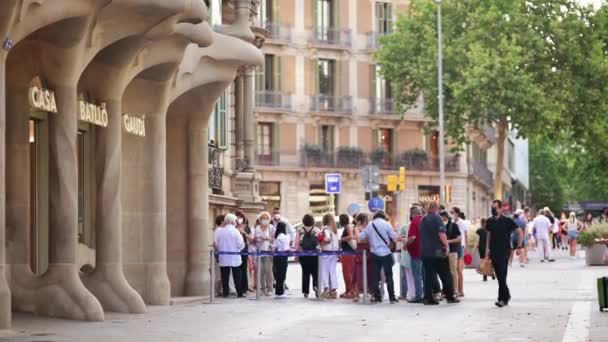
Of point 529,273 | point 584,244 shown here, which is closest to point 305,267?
point 529,273

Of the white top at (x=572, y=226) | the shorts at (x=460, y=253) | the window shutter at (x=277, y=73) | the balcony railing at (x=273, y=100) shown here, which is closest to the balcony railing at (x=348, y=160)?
the balcony railing at (x=273, y=100)

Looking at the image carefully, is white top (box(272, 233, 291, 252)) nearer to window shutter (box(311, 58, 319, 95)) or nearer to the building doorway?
the building doorway

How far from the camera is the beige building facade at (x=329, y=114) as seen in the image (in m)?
82.5

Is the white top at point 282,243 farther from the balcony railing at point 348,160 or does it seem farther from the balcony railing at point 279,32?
the balcony railing at point 348,160

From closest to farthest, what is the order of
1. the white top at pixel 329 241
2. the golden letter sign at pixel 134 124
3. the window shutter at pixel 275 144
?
the golden letter sign at pixel 134 124
the white top at pixel 329 241
the window shutter at pixel 275 144

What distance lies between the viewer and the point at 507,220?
27.3 m

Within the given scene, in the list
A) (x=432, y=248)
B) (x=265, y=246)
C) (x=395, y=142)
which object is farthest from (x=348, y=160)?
(x=432, y=248)

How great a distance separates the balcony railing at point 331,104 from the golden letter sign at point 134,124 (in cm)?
5510

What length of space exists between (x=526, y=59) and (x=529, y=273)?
31425mm

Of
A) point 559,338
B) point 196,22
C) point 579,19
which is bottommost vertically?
point 559,338

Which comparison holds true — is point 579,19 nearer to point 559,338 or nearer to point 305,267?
point 305,267

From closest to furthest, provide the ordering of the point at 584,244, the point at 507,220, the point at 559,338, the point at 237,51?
1. the point at 559,338
2. the point at 507,220
3. the point at 237,51
4. the point at 584,244

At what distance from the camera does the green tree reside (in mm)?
73562

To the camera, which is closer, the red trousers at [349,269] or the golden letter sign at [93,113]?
the golden letter sign at [93,113]
